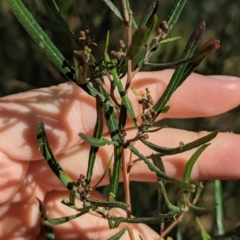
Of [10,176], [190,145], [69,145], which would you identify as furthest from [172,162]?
[190,145]

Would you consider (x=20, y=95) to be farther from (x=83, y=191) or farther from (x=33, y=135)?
(x=83, y=191)

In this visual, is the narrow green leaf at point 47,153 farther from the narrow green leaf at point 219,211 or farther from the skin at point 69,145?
the narrow green leaf at point 219,211

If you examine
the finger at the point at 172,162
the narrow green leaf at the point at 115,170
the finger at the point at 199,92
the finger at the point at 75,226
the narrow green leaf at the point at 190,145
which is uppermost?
the finger at the point at 199,92

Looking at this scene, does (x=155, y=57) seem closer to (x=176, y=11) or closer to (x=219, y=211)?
(x=219, y=211)

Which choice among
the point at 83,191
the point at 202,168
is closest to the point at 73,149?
the point at 202,168

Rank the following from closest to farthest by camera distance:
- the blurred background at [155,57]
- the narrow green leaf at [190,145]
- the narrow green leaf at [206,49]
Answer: the narrow green leaf at [206,49]
the narrow green leaf at [190,145]
the blurred background at [155,57]

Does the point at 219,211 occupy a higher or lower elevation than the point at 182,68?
lower

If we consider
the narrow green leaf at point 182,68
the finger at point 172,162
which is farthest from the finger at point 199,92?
the narrow green leaf at point 182,68
